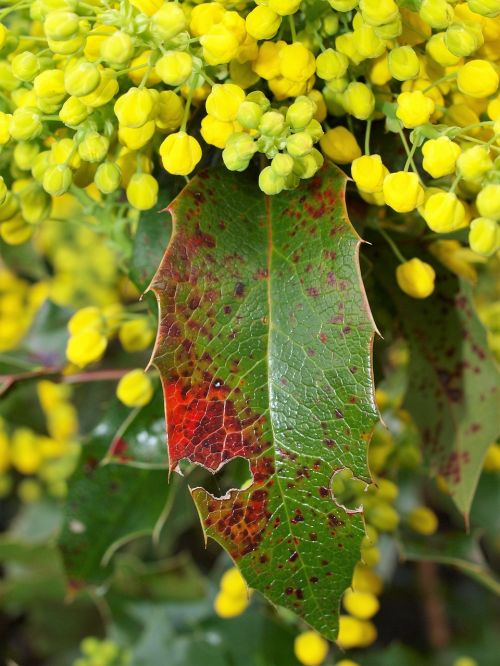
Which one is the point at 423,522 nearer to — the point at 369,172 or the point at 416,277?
the point at 416,277

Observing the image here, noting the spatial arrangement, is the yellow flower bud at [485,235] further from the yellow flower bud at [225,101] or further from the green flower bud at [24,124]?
the green flower bud at [24,124]

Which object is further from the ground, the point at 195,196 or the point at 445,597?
the point at 195,196

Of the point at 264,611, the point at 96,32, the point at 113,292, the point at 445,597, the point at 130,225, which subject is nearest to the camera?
the point at 96,32

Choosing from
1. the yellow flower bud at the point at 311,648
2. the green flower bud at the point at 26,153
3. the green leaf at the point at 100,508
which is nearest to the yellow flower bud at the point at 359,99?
the green flower bud at the point at 26,153

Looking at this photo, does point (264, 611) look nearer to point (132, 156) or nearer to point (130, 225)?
point (130, 225)

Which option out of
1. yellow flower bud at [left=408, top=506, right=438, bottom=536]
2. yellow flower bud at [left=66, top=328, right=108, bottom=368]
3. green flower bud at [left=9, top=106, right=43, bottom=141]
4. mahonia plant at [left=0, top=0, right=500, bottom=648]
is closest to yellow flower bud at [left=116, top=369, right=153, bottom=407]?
yellow flower bud at [left=66, top=328, right=108, bottom=368]

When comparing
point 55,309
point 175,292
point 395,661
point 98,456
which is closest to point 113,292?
point 55,309

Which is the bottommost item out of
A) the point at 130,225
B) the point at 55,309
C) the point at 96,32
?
the point at 55,309

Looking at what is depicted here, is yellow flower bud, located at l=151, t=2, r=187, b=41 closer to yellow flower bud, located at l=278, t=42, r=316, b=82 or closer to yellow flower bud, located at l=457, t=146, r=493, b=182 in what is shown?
yellow flower bud, located at l=278, t=42, r=316, b=82
